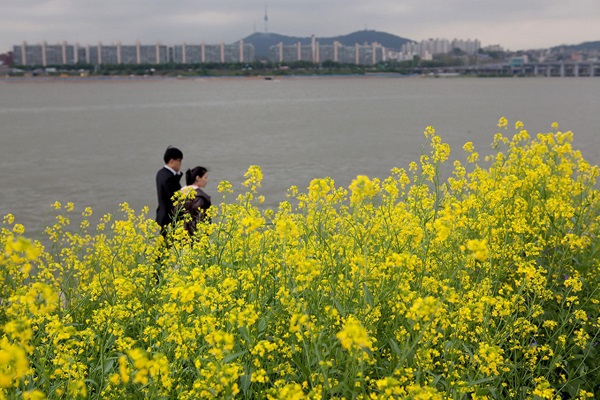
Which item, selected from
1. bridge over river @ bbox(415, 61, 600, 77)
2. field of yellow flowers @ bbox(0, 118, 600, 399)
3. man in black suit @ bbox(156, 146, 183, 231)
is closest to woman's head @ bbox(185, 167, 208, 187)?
man in black suit @ bbox(156, 146, 183, 231)

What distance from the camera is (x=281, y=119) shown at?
50594 millimetres

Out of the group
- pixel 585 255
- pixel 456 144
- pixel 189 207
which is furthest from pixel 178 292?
pixel 456 144

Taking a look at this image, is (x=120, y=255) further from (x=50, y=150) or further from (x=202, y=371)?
(x=50, y=150)

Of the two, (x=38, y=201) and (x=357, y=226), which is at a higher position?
(x=357, y=226)

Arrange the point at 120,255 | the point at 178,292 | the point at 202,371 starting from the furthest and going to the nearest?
the point at 120,255
the point at 178,292
the point at 202,371

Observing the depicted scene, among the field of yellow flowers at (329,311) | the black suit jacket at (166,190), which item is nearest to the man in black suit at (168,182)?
the black suit jacket at (166,190)

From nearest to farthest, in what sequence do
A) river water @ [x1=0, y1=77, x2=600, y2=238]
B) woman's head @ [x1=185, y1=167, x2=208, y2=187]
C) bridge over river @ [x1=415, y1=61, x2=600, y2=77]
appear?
woman's head @ [x1=185, y1=167, x2=208, y2=187] → river water @ [x1=0, y1=77, x2=600, y2=238] → bridge over river @ [x1=415, y1=61, x2=600, y2=77]

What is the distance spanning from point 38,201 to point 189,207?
11.5m

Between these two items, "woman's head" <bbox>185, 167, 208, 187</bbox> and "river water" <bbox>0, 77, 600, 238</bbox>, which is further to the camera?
"river water" <bbox>0, 77, 600, 238</bbox>

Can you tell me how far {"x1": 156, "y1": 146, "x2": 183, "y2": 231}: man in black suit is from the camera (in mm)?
8250

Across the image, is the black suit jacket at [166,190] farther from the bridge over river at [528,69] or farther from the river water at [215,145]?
the bridge over river at [528,69]

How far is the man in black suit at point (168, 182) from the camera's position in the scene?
825cm

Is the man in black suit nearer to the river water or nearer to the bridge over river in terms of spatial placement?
the river water

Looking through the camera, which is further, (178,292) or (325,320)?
(325,320)
